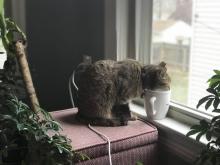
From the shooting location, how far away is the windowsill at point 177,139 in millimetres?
1250

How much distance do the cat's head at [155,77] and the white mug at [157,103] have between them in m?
0.02

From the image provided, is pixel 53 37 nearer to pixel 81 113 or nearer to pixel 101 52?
pixel 101 52

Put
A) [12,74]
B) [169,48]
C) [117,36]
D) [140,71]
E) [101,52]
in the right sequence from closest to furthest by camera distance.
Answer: [12,74] < [140,71] < [169,48] < [117,36] < [101,52]

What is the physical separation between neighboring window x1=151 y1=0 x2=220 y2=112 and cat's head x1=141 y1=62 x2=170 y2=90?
0.46 feet

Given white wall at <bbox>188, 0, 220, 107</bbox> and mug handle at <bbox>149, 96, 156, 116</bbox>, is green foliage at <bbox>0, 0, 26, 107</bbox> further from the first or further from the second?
white wall at <bbox>188, 0, 220, 107</bbox>

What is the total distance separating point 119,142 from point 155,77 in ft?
1.07

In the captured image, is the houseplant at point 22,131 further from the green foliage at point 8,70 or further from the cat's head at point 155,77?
the cat's head at point 155,77

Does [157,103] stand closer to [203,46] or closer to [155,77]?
[155,77]

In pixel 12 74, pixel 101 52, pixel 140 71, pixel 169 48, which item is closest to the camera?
pixel 12 74

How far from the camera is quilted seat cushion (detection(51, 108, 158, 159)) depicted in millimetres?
1199

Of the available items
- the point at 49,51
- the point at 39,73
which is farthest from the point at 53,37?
the point at 39,73

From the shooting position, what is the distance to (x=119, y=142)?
125 cm

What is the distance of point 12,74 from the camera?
1197mm

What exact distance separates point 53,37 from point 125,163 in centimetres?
93
